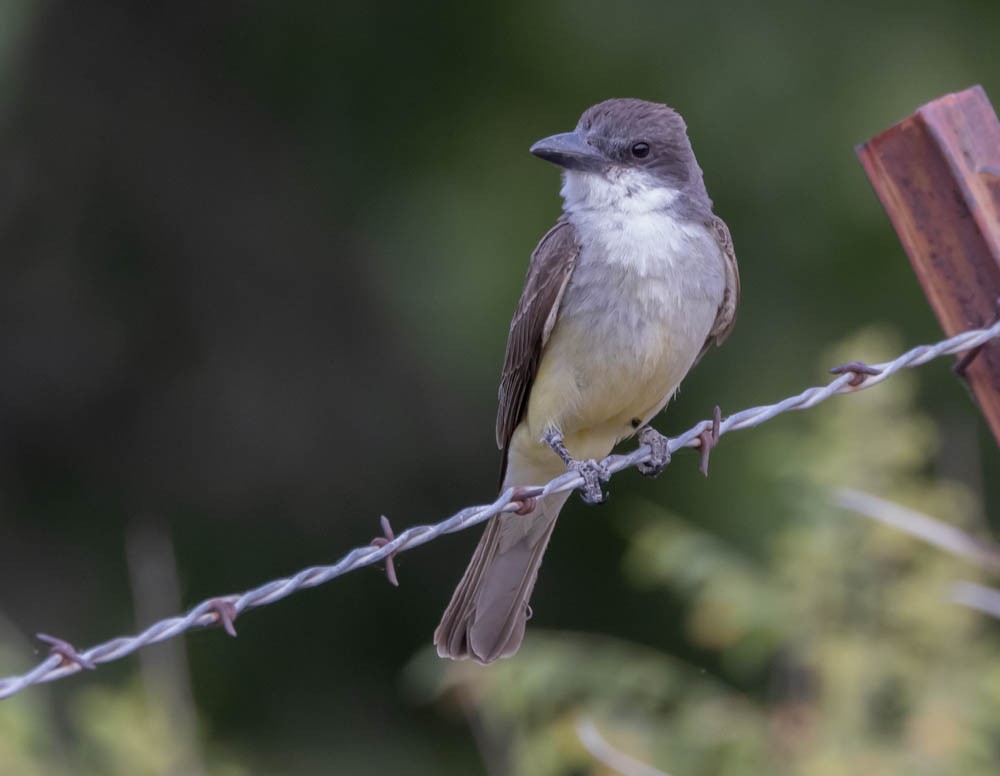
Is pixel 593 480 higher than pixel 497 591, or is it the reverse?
pixel 593 480

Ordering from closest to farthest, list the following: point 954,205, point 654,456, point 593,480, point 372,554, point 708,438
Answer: point 372,554, point 954,205, point 708,438, point 593,480, point 654,456

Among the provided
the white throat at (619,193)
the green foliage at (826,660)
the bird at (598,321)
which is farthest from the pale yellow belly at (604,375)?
the green foliage at (826,660)

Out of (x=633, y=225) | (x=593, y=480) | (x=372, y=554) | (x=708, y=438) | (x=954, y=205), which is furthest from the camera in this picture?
(x=633, y=225)

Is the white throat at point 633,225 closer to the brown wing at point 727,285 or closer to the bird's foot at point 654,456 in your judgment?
the brown wing at point 727,285

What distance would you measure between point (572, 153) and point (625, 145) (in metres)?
0.18

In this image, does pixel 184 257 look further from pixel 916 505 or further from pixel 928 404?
pixel 916 505

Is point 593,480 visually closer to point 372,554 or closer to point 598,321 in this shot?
point 598,321

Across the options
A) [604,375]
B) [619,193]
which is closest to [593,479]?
[604,375]

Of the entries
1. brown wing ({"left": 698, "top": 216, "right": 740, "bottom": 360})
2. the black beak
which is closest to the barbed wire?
brown wing ({"left": 698, "top": 216, "right": 740, "bottom": 360})

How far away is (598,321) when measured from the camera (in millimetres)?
3951

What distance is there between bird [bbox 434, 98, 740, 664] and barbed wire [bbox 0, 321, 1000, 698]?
1.70 feet

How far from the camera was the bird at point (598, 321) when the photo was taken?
12.9 ft

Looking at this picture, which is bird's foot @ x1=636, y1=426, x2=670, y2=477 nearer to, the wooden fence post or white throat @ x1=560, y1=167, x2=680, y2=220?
white throat @ x1=560, y1=167, x2=680, y2=220

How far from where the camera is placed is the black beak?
4121 mm
